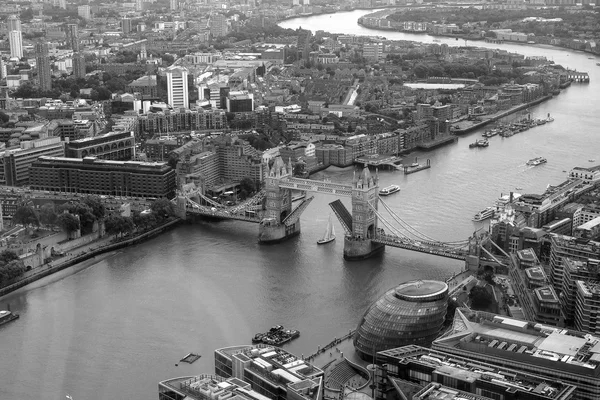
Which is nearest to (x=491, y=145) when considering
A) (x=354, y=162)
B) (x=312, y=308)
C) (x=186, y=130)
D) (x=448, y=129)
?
(x=448, y=129)

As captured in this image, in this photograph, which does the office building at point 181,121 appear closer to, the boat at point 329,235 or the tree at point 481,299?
the boat at point 329,235

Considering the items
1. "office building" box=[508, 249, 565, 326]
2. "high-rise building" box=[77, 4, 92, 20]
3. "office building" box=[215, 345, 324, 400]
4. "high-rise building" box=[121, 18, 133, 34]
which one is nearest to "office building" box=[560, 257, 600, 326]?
"office building" box=[508, 249, 565, 326]

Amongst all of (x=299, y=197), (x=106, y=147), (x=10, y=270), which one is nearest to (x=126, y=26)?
(x=106, y=147)

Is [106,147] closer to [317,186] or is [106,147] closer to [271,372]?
[317,186]

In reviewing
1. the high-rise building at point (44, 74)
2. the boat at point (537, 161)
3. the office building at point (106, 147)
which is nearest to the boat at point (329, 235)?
the office building at point (106, 147)

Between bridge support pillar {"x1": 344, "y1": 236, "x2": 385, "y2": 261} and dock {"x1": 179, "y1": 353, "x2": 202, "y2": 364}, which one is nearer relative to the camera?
dock {"x1": 179, "y1": 353, "x2": 202, "y2": 364}

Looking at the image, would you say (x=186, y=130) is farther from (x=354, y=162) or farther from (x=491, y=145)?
(x=491, y=145)

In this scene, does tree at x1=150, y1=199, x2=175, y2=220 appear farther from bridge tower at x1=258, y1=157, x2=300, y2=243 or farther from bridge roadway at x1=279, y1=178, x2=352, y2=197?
bridge roadway at x1=279, y1=178, x2=352, y2=197
